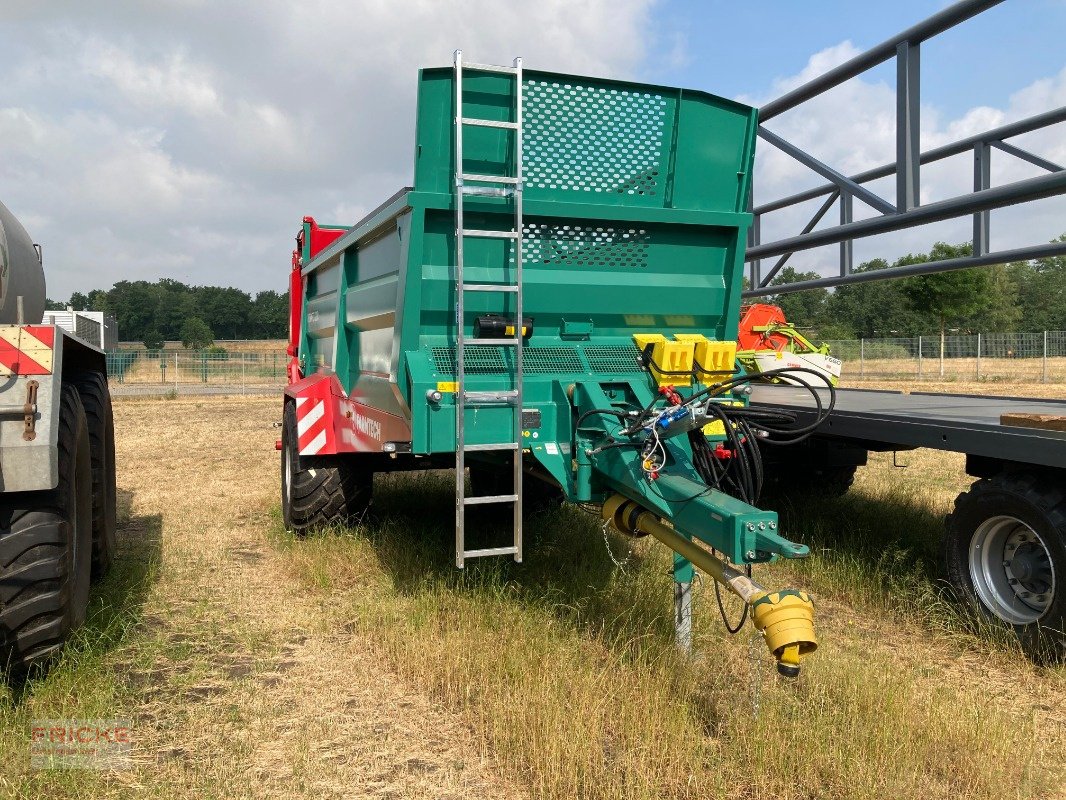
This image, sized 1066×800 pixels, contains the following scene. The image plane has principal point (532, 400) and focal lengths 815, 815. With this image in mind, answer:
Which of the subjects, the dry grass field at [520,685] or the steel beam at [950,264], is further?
the steel beam at [950,264]

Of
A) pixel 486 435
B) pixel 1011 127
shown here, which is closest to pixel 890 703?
pixel 486 435

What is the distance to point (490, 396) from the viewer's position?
368 centimetres

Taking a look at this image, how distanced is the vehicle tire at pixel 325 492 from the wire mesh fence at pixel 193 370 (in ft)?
84.7

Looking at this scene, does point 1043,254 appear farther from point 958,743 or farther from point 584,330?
point 958,743

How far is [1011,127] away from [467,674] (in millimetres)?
4809

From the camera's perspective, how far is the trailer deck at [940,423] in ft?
12.3

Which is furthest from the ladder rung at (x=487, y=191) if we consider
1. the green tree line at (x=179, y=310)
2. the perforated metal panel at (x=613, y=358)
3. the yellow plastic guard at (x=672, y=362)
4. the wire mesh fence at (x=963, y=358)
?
the green tree line at (x=179, y=310)

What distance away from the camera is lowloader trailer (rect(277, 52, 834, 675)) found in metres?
3.56

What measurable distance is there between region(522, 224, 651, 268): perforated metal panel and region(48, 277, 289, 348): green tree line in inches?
3303

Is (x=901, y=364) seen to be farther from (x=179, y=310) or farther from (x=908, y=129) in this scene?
(x=179, y=310)

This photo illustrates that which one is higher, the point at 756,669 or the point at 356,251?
the point at 356,251

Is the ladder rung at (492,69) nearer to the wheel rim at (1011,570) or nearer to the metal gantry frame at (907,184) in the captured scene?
the metal gantry frame at (907,184)

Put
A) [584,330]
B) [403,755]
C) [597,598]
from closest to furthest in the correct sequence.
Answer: [403,755]
[584,330]
[597,598]

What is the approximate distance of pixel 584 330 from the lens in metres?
4.09
